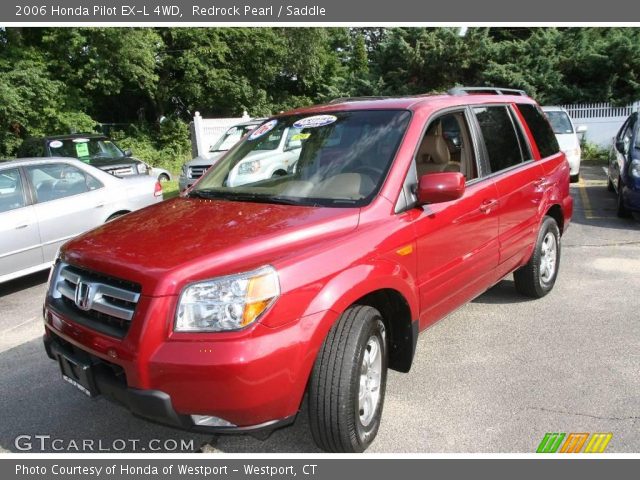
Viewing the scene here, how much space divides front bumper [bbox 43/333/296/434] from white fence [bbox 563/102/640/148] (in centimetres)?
1839

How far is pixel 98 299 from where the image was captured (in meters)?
2.66

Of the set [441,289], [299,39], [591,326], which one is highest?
[299,39]

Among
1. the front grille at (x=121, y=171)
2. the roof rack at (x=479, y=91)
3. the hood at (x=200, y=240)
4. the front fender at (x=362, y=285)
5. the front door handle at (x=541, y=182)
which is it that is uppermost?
the roof rack at (x=479, y=91)

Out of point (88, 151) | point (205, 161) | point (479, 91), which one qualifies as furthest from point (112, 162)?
point (479, 91)

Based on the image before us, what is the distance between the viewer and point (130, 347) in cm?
243

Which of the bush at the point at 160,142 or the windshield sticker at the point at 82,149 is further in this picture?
the bush at the point at 160,142

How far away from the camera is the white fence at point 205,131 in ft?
62.0

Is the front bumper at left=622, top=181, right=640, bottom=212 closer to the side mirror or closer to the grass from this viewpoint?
the side mirror

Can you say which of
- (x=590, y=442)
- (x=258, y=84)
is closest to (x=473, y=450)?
(x=590, y=442)

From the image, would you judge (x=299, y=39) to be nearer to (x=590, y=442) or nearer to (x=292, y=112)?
(x=292, y=112)

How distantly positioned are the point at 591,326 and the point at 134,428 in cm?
360

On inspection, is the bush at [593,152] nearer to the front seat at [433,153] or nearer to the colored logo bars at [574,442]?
the front seat at [433,153]

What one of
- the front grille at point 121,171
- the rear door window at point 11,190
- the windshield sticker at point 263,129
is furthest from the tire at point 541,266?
the front grille at point 121,171

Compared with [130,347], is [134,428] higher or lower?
lower
